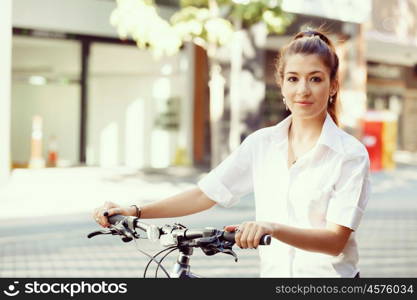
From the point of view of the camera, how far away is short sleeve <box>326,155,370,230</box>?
2.34 metres

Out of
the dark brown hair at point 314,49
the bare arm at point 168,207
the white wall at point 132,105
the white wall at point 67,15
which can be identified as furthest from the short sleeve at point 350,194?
the white wall at point 132,105

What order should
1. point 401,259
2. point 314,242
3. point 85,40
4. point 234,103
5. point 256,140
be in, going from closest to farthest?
Result: point 314,242
point 256,140
point 401,259
point 234,103
point 85,40

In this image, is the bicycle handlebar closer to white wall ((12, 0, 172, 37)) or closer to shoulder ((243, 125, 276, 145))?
shoulder ((243, 125, 276, 145))

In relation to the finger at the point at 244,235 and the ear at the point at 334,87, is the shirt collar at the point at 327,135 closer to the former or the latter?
the ear at the point at 334,87

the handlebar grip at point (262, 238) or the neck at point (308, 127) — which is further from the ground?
the neck at point (308, 127)

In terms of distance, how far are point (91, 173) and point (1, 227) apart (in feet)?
26.6

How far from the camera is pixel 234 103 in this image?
50.9 ft

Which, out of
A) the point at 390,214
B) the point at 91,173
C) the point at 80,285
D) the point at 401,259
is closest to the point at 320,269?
the point at 80,285

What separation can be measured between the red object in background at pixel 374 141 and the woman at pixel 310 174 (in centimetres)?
1632

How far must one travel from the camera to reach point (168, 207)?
2.67 metres

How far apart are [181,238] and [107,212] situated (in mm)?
417

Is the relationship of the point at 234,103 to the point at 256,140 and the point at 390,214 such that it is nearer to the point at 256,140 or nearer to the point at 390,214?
the point at 390,214

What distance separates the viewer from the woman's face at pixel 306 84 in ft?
7.84

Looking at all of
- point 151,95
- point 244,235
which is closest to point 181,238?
point 244,235
